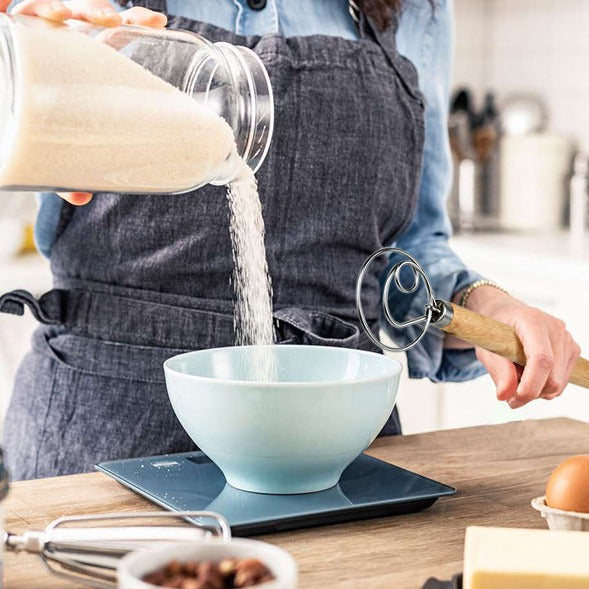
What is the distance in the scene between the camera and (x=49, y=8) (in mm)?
814

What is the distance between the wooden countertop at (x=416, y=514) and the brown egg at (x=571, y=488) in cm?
5

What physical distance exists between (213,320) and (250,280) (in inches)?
3.3

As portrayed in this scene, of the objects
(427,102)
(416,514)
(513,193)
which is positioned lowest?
(513,193)

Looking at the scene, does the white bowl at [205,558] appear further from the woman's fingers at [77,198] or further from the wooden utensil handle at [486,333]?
the woman's fingers at [77,198]

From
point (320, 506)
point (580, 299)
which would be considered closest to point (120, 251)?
point (320, 506)

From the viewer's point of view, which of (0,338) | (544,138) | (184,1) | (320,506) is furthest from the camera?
(544,138)

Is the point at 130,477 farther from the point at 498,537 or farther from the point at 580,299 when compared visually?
the point at 580,299

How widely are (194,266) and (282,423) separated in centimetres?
35

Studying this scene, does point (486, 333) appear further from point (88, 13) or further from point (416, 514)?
point (88, 13)

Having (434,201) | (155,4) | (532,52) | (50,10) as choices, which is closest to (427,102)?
(434,201)

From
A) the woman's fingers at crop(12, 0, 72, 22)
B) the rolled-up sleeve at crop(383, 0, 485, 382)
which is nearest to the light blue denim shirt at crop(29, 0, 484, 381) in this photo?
the rolled-up sleeve at crop(383, 0, 485, 382)

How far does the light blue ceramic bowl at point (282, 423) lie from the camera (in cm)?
80

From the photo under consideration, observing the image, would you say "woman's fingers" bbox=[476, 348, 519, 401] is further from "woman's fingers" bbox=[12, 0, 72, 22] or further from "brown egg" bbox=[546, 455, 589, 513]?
"woman's fingers" bbox=[12, 0, 72, 22]

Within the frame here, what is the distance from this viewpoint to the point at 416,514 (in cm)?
84
